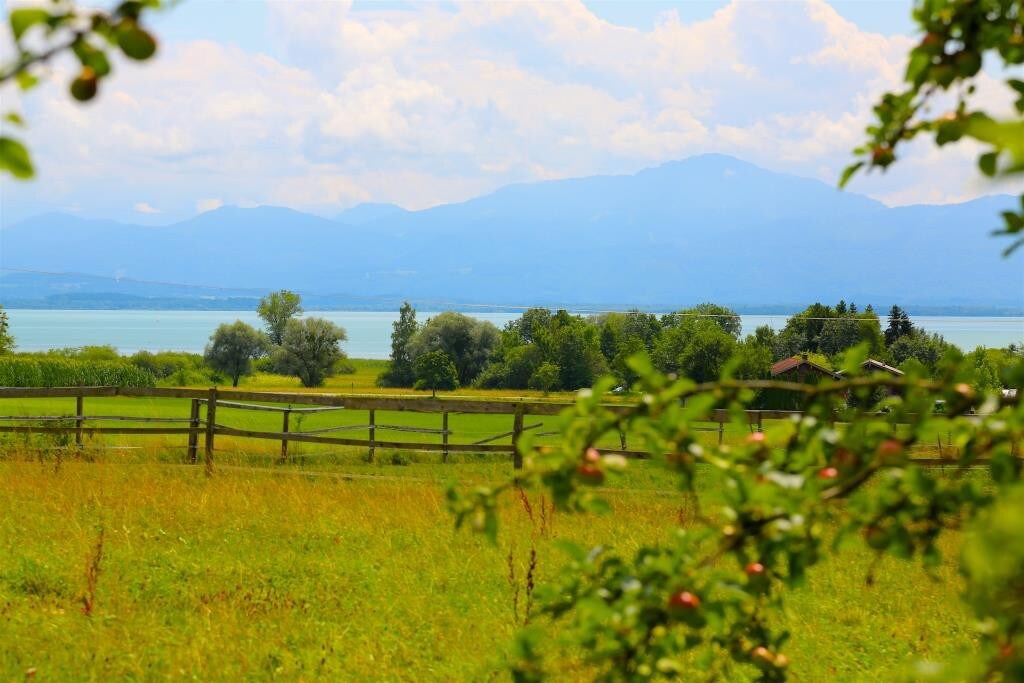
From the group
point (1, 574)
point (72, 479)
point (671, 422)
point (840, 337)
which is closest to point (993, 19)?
point (671, 422)

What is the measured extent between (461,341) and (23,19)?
85.8 m

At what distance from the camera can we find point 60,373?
141 ft

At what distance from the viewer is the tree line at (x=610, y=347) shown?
68.4 meters

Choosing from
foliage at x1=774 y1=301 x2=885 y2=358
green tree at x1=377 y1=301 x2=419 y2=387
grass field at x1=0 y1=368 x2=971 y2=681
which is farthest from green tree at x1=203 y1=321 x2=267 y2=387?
grass field at x1=0 y1=368 x2=971 y2=681

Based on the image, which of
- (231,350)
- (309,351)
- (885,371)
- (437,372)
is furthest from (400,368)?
(885,371)

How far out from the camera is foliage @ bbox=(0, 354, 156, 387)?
131 ft

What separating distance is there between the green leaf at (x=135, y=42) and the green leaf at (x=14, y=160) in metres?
0.22

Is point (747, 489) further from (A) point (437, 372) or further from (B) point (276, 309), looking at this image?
(B) point (276, 309)

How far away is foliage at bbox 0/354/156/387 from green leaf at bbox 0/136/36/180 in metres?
41.3

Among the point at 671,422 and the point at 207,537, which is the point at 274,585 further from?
the point at 671,422

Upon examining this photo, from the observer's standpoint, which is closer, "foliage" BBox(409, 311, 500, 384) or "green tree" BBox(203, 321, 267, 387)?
"foliage" BBox(409, 311, 500, 384)

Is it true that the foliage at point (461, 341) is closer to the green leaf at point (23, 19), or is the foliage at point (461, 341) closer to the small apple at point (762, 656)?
the small apple at point (762, 656)

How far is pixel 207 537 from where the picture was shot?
8547 mm

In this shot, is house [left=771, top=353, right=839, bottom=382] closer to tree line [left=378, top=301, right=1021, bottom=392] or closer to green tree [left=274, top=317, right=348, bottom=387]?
tree line [left=378, top=301, right=1021, bottom=392]
